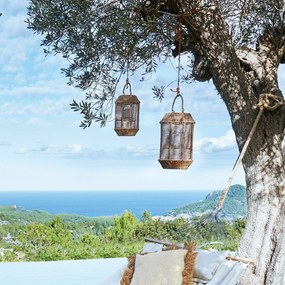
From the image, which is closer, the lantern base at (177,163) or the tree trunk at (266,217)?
the lantern base at (177,163)

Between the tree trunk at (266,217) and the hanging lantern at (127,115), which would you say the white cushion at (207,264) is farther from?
Result: the hanging lantern at (127,115)

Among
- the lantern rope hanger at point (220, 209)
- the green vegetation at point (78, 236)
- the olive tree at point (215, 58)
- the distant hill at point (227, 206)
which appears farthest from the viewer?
the distant hill at point (227, 206)

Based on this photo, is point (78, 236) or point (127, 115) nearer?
point (127, 115)

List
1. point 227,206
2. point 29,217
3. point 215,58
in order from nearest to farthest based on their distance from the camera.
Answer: point 215,58, point 227,206, point 29,217

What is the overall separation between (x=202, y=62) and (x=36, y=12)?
1593 mm

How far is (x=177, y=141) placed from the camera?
172 inches

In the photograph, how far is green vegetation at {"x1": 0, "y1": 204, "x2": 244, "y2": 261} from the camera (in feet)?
29.8

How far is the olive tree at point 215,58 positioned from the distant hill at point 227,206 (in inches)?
190

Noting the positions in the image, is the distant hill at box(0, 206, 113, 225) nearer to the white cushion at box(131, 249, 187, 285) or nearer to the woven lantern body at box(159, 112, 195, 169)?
the white cushion at box(131, 249, 187, 285)

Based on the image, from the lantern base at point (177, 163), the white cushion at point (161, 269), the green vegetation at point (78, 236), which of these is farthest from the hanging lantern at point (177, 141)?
the green vegetation at point (78, 236)

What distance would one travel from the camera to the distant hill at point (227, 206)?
9977 mm

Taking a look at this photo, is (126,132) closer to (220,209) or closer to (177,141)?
(177,141)

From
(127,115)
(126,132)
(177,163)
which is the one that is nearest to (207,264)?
(177,163)

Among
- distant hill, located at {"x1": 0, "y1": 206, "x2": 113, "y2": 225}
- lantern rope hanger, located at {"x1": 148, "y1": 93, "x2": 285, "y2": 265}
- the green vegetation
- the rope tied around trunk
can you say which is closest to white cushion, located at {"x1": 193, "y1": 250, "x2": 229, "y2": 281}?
lantern rope hanger, located at {"x1": 148, "y1": 93, "x2": 285, "y2": 265}
